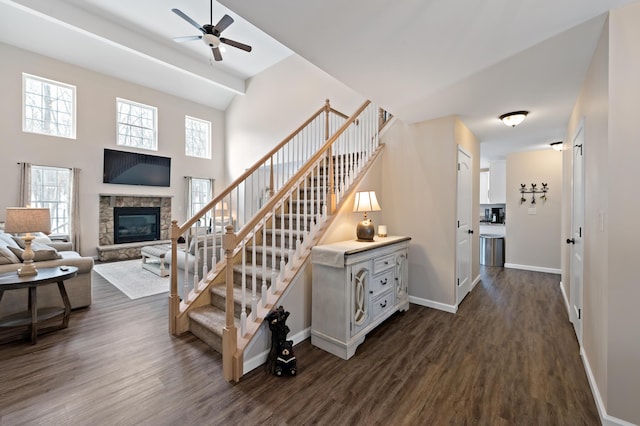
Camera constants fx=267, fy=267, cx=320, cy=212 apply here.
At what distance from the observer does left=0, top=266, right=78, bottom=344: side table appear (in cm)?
236

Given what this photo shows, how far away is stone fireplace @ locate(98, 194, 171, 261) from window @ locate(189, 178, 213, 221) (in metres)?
0.77

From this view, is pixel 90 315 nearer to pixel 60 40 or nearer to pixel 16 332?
pixel 16 332

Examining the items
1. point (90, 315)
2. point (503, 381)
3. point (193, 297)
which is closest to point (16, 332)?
point (90, 315)

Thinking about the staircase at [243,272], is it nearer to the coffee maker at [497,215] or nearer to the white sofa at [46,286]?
the white sofa at [46,286]

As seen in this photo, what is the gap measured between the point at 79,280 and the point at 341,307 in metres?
3.17

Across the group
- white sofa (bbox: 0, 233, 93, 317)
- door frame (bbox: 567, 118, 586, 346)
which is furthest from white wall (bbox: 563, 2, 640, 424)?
white sofa (bbox: 0, 233, 93, 317)

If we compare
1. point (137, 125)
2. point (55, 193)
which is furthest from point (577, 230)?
point (55, 193)

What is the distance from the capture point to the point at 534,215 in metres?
5.21

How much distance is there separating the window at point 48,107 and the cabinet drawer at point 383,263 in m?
7.61

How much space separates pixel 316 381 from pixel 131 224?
7.24 m

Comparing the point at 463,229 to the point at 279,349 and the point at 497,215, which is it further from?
the point at 497,215

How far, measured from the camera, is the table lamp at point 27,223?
2469 mm

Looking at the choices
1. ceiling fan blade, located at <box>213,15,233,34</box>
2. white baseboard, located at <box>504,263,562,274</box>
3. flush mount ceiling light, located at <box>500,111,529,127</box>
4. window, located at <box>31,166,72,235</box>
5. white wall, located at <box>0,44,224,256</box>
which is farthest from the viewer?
window, located at <box>31,166,72,235</box>

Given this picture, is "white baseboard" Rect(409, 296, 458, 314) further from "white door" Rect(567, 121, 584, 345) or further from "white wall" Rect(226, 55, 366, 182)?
"white wall" Rect(226, 55, 366, 182)
